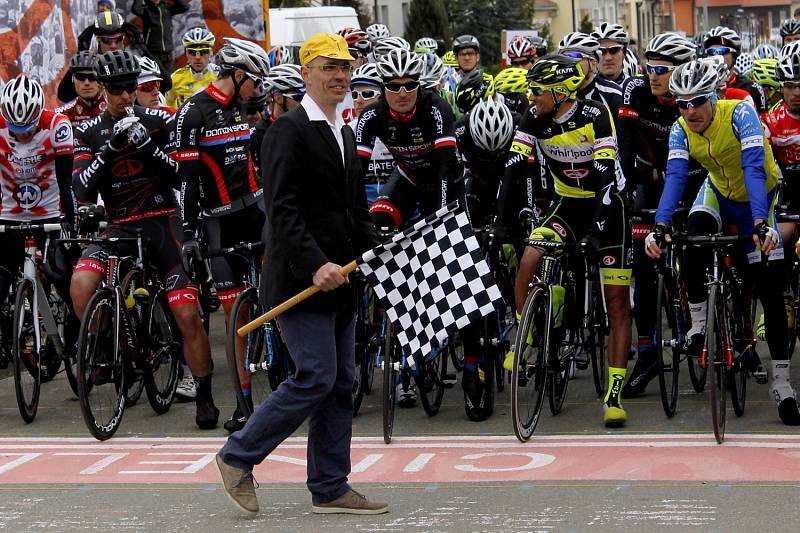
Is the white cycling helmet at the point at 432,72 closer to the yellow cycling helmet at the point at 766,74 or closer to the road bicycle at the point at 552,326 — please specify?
the yellow cycling helmet at the point at 766,74

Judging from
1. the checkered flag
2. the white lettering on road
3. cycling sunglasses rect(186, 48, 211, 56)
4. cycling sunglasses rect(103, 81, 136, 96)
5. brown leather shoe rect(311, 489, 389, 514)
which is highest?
cycling sunglasses rect(186, 48, 211, 56)

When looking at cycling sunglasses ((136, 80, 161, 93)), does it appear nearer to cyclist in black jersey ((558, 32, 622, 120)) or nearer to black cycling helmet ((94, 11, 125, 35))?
cyclist in black jersey ((558, 32, 622, 120))

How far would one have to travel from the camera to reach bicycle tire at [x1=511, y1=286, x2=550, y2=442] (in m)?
8.33

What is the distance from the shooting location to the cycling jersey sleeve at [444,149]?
30.3ft

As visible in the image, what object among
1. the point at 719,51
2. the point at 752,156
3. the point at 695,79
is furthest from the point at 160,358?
the point at 719,51

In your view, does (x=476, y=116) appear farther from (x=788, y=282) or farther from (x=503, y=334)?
(x=788, y=282)

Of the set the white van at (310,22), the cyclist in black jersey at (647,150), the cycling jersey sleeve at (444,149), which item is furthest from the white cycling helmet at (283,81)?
the white van at (310,22)

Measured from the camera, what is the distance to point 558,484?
7.32 meters

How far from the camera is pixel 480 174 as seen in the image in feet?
34.9

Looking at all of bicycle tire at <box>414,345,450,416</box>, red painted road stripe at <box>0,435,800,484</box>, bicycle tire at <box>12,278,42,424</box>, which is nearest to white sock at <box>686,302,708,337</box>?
red painted road stripe at <box>0,435,800,484</box>

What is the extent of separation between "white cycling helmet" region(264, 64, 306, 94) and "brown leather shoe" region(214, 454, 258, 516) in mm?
3980

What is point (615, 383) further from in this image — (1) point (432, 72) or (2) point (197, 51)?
(2) point (197, 51)

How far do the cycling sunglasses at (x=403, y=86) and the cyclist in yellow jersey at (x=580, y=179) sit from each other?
2.43 ft

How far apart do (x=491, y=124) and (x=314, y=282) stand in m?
4.00
